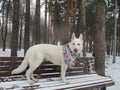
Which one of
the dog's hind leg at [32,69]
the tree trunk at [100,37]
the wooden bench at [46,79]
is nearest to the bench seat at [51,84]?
the wooden bench at [46,79]

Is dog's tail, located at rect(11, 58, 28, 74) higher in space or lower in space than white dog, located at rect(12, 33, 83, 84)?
lower

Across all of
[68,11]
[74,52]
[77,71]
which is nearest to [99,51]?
[77,71]

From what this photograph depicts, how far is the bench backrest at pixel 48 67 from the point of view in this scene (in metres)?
7.33

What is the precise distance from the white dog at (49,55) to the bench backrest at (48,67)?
0.22 metres

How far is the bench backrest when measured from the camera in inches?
289

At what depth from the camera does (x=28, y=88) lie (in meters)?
6.57

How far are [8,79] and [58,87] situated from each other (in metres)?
1.09

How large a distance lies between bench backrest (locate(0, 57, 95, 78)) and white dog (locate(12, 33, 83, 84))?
22 centimetres

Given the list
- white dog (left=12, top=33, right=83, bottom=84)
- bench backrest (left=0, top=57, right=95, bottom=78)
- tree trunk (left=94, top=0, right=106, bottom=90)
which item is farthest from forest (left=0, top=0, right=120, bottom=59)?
white dog (left=12, top=33, right=83, bottom=84)

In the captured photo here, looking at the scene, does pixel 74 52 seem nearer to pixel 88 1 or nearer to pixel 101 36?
pixel 101 36

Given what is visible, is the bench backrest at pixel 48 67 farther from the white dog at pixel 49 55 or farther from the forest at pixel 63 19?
the forest at pixel 63 19

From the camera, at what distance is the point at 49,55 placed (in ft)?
25.3

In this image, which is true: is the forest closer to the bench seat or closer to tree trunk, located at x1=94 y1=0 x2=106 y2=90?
tree trunk, located at x1=94 y1=0 x2=106 y2=90

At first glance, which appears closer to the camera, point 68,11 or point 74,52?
point 74,52
